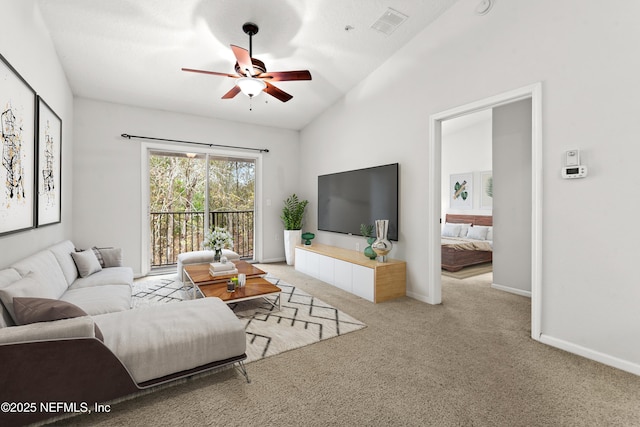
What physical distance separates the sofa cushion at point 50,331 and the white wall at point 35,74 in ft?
3.44

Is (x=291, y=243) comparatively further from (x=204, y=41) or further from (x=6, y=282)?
(x=6, y=282)

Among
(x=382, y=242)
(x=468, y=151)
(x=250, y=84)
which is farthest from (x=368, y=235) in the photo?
(x=468, y=151)

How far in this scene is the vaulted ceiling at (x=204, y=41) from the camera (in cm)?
292

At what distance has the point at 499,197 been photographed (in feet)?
14.0

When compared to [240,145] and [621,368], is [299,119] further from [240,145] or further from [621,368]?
[621,368]

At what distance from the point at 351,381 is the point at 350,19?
3480mm

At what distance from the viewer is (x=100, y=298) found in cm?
251

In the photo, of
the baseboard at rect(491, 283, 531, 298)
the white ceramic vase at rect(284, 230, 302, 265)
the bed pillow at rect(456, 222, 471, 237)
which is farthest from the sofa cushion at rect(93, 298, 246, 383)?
the bed pillow at rect(456, 222, 471, 237)

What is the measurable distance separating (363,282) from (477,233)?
338cm

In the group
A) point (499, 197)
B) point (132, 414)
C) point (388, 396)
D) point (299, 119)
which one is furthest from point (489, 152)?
point (132, 414)

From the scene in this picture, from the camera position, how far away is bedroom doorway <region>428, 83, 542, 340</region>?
8.40 ft

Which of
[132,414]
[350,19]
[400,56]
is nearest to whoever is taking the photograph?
[132,414]

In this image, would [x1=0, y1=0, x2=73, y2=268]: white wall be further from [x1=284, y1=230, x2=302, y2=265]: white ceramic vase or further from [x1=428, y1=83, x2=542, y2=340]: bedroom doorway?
[x1=428, y1=83, x2=542, y2=340]: bedroom doorway

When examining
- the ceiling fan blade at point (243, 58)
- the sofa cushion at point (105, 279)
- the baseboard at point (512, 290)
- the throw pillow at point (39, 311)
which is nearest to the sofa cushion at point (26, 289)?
the throw pillow at point (39, 311)
